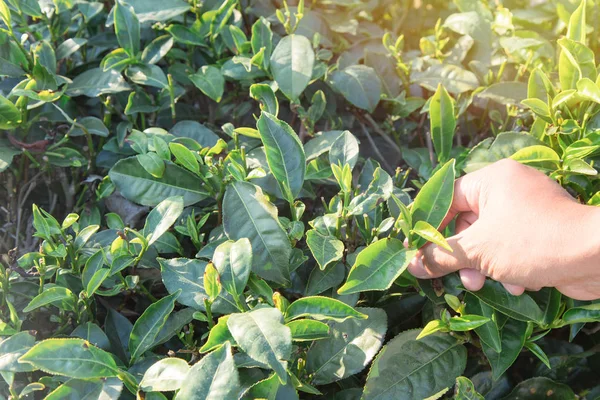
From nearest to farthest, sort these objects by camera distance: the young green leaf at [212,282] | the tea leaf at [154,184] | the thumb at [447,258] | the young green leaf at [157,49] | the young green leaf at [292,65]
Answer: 1. the young green leaf at [212,282]
2. the thumb at [447,258]
3. the tea leaf at [154,184]
4. the young green leaf at [292,65]
5. the young green leaf at [157,49]

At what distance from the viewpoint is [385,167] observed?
1.82 meters

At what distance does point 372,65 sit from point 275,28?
13.2 inches

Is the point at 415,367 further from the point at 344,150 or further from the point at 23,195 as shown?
the point at 23,195

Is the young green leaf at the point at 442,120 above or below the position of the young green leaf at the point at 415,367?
above

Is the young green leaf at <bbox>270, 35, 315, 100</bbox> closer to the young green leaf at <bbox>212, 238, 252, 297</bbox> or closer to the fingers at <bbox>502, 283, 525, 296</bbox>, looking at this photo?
the young green leaf at <bbox>212, 238, 252, 297</bbox>

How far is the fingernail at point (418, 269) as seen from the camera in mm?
1280

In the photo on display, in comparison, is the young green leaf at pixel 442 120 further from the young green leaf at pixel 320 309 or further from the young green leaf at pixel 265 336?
the young green leaf at pixel 265 336

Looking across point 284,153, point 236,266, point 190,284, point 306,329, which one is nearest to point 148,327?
point 190,284

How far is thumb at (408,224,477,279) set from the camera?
121 cm

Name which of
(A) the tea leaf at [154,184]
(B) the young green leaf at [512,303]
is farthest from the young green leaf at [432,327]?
(A) the tea leaf at [154,184]

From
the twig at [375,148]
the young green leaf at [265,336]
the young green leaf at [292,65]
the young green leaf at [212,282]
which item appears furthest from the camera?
the twig at [375,148]

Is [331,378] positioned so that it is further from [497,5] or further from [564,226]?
[497,5]

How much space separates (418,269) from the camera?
4.23 ft

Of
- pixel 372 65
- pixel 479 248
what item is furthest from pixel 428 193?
pixel 372 65
